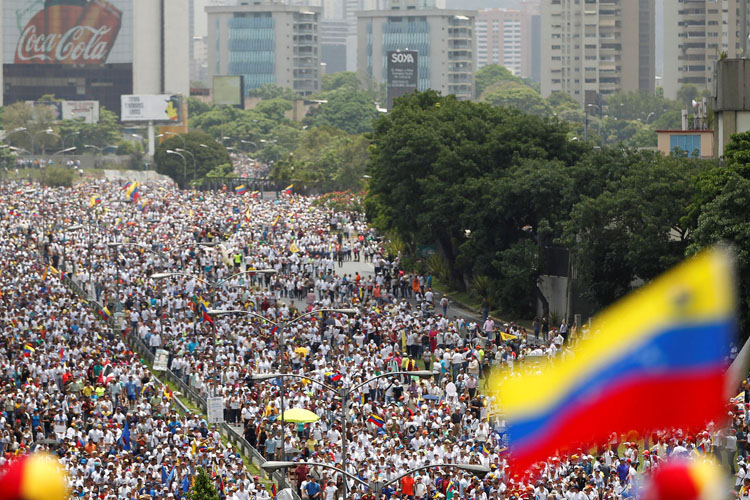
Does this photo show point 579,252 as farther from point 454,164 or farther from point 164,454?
point 164,454

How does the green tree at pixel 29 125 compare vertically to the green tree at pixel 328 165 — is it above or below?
above

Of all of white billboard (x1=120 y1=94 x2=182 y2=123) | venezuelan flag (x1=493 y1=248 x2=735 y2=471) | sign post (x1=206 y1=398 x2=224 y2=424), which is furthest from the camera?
white billboard (x1=120 y1=94 x2=182 y2=123)

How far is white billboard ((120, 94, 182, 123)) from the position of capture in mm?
179750

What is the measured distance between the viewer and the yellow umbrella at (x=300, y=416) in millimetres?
33469

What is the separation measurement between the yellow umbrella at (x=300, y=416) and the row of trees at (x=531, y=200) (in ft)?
40.1

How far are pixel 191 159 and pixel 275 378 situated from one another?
393 feet

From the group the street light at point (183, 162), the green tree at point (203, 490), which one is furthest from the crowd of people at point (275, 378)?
the street light at point (183, 162)

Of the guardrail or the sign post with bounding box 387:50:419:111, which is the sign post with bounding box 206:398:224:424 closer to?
the guardrail

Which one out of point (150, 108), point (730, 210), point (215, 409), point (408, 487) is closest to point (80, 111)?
point (150, 108)

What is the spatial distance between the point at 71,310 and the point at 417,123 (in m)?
23.2

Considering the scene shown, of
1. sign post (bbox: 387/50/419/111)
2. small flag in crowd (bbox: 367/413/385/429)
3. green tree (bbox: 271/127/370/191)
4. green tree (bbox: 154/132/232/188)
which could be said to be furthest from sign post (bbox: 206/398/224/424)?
sign post (bbox: 387/50/419/111)

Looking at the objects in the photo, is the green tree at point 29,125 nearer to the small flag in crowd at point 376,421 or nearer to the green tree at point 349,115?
the green tree at point 349,115

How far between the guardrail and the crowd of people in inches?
10.0

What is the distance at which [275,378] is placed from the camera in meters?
33.0
